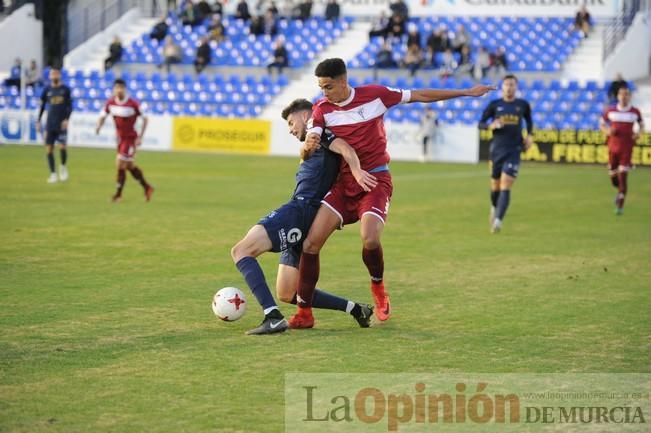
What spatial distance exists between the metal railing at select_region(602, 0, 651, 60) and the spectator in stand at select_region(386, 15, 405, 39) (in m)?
7.49

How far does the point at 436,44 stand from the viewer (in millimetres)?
40250

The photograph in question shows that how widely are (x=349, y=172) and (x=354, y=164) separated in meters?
0.52

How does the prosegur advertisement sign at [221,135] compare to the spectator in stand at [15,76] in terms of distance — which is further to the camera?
the spectator in stand at [15,76]

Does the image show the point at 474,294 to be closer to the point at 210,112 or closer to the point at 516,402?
the point at 516,402

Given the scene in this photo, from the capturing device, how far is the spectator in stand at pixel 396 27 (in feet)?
136

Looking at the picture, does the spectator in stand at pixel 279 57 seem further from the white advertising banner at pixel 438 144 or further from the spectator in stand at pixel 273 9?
the white advertising banner at pixel 438 144

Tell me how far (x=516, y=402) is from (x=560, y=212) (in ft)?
46.1

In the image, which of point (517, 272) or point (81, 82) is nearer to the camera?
point (517, 272)

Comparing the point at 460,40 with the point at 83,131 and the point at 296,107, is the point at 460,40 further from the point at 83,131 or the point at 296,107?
the point at 296,107

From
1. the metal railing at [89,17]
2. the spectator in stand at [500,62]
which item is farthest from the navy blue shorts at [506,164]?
the metal railing at [89,17]

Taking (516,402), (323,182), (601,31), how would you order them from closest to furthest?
(516,402) < (323,182) < (601,31)

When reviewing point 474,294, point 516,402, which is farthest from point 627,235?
point 516,402

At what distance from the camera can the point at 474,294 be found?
1096 cm

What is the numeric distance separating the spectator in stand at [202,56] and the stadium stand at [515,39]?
19.3ft
